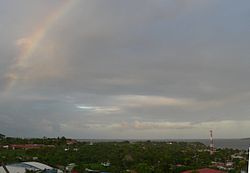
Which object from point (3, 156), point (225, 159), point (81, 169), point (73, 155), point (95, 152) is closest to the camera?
point (81, 169)

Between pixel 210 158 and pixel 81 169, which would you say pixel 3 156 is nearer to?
pixel 81 169

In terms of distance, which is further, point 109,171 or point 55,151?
point 55,151

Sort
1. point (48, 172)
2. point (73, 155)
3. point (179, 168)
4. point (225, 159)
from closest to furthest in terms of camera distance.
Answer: point (48, 172)
point (179, 168)
point (73, 155)
point (225, 159)

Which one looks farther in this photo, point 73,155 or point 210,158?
point 210,158

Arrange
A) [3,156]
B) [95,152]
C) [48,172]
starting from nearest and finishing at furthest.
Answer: [48,172], [3,156], [95,152]

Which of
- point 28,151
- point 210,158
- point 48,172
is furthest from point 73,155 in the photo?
point 210,158

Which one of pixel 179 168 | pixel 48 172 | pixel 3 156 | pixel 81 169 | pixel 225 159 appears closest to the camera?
pixel 48 172

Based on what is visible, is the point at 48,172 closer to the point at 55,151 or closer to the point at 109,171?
the point at 109,171

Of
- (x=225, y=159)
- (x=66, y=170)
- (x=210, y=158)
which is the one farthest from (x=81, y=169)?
(x=225, y=159)

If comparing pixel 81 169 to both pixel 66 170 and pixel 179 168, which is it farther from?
pixel 179 168
